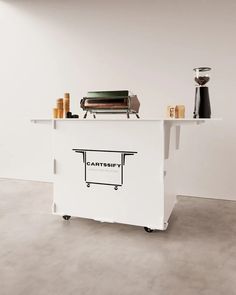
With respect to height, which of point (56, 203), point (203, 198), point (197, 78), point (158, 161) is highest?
point (197, 78)

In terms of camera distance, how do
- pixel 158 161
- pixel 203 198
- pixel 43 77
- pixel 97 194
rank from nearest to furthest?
pixel 158 161 → pixel 97 194 → pixel 203 198 → pixel 43 77

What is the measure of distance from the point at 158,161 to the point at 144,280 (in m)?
0.99

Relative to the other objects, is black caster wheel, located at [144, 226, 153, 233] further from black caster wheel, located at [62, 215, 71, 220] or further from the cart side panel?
black caster wheel, located at [62, 215, 71, 220]

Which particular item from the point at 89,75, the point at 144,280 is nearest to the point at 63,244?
the point at 144,280

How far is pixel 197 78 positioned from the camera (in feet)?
8.40

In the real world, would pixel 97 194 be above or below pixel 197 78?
below

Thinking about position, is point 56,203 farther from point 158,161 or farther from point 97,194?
point 158,161

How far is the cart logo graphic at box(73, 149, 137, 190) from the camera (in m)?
2.60

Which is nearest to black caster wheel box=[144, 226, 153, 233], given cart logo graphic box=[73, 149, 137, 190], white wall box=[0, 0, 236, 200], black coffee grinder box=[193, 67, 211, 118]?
cart logo graphic box=[73, 149, 137, 190]

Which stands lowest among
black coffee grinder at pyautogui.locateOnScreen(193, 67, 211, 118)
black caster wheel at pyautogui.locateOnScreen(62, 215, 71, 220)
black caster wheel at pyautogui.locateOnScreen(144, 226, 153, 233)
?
black caster wheel at pyautogui.locateOnScreen(62, 215, 71, 220)

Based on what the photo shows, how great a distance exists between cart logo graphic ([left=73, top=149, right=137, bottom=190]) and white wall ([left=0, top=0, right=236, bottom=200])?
161 centimetres

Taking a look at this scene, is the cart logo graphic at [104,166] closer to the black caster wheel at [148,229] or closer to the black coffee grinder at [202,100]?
the black caster wheel at [148,229]

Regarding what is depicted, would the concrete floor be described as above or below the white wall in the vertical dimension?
below

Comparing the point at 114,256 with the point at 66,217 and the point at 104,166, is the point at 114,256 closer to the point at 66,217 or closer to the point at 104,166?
the point at 104,166
